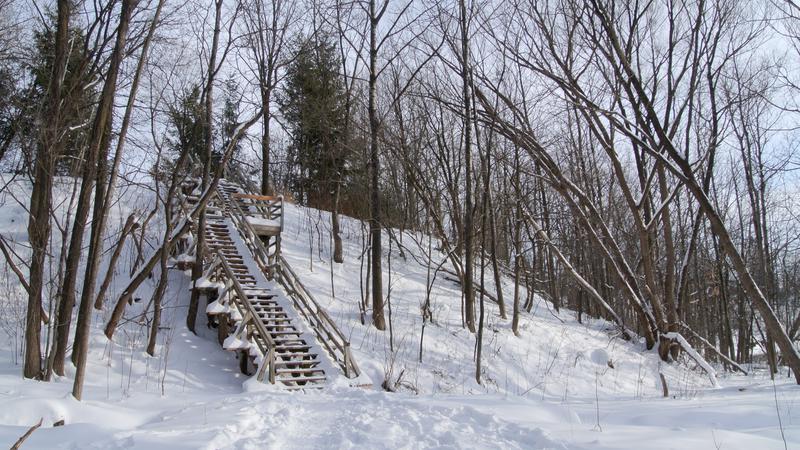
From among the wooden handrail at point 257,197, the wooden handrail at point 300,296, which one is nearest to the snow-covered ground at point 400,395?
the wooden handrail at point 300,296

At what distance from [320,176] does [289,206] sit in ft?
6.91

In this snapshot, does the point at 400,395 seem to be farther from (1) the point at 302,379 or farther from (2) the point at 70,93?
(2) the point at 70,93

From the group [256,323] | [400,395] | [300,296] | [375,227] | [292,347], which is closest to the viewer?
[400,395]

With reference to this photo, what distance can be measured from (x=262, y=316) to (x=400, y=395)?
5.03 m

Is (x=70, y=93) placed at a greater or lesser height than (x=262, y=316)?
greater

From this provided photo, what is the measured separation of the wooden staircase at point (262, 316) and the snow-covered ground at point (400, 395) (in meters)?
0.62

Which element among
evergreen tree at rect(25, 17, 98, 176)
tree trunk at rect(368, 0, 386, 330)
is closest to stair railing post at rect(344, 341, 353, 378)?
tree trunk at rect(368, 0, 386, 330)

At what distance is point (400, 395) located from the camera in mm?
6832

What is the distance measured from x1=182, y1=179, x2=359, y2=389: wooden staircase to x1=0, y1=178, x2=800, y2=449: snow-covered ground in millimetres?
624

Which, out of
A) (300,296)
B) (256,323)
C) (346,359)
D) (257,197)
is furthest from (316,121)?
(346,359)

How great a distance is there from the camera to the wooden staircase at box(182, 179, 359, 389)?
919cm

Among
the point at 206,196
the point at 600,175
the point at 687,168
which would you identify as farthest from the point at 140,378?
the point at 600,175

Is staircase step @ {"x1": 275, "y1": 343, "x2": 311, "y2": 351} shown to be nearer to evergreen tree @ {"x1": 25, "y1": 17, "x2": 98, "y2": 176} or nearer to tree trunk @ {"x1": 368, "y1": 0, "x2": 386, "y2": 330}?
tree trunk @ {"x1": 368, "y1": 0, "x2": 386, "y2": 330}

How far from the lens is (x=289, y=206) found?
24.1 m
